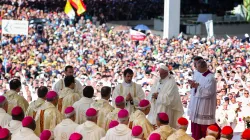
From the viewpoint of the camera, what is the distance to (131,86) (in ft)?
43.9

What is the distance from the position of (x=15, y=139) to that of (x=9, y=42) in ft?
67.5

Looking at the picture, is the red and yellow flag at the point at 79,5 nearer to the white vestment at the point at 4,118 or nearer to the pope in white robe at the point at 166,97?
the pope in white robe at the point at 166,97

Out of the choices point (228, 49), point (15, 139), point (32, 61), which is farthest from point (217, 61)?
point (15, 139)

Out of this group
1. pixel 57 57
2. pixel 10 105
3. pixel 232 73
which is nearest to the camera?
pixel 10 105

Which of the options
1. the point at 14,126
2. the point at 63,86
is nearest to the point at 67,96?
the point at 63,86

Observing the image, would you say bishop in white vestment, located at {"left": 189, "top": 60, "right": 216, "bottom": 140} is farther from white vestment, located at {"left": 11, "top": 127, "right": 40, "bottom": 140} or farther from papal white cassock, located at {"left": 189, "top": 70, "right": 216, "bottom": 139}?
white vestment, located at {"left": 11, "top": 127, "right": 40, "bottom": 140}

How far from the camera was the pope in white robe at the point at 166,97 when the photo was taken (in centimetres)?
1275

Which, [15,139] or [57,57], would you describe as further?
[57,57]

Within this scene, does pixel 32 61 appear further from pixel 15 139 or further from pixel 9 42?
pixel 15 139

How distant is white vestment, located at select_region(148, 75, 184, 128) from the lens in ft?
41.9

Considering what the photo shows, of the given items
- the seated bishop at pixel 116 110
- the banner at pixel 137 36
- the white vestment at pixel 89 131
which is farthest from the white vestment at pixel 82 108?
the banner at pixel 137 36

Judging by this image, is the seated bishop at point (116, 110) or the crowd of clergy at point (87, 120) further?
the seated bishop at point (116, 110)

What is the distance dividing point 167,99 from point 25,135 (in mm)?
3805

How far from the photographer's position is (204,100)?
Answer: 502 inches
